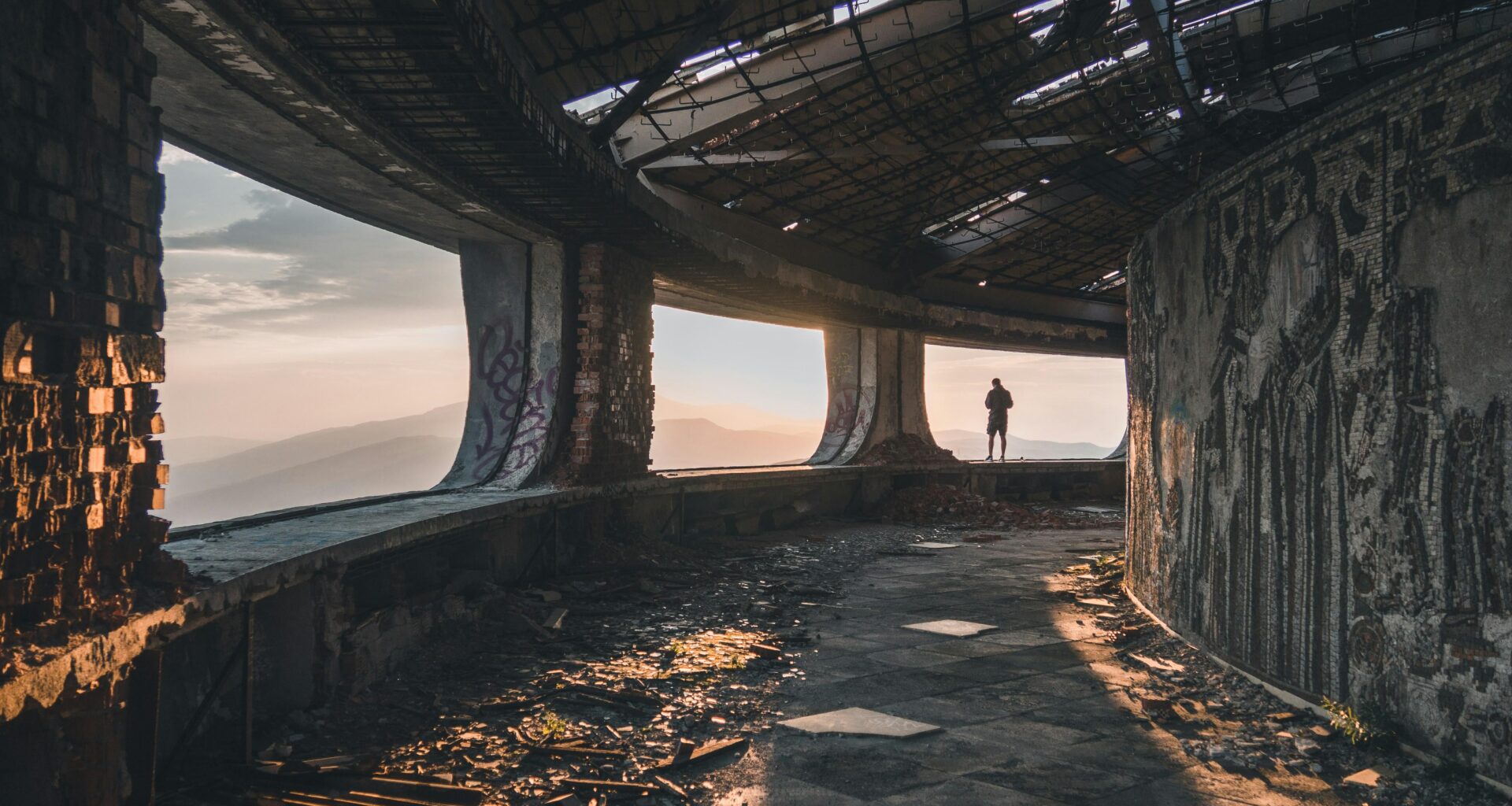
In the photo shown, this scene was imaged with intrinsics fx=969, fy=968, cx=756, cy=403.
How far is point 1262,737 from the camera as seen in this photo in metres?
4.14

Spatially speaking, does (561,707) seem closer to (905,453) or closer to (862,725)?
(862,725)

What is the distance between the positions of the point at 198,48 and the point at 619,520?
583cm

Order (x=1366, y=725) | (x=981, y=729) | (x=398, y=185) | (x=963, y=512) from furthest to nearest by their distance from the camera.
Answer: (x=963, y=512), (x=398, y=185), (x=981, y=729), (x=1366, y=725)

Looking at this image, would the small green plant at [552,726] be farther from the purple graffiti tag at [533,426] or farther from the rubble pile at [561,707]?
the purple graffiti tag at [533,426]

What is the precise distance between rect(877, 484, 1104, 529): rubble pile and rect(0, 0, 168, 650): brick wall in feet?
37.0

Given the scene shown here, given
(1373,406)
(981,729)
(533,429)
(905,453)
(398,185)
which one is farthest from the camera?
(905,453)

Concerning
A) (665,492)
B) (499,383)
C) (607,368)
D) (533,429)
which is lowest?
(665,492)

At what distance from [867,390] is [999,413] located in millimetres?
3890

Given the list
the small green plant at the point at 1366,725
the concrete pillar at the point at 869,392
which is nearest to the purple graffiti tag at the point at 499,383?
the small green plant at the point at 1366,725

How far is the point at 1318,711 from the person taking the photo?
13.9 ft

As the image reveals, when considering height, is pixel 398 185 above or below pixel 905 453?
above

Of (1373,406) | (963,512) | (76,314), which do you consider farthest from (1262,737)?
(963,512)

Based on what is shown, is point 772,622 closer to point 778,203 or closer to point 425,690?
point 425,690

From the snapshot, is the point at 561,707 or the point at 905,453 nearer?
the point at 561,707
